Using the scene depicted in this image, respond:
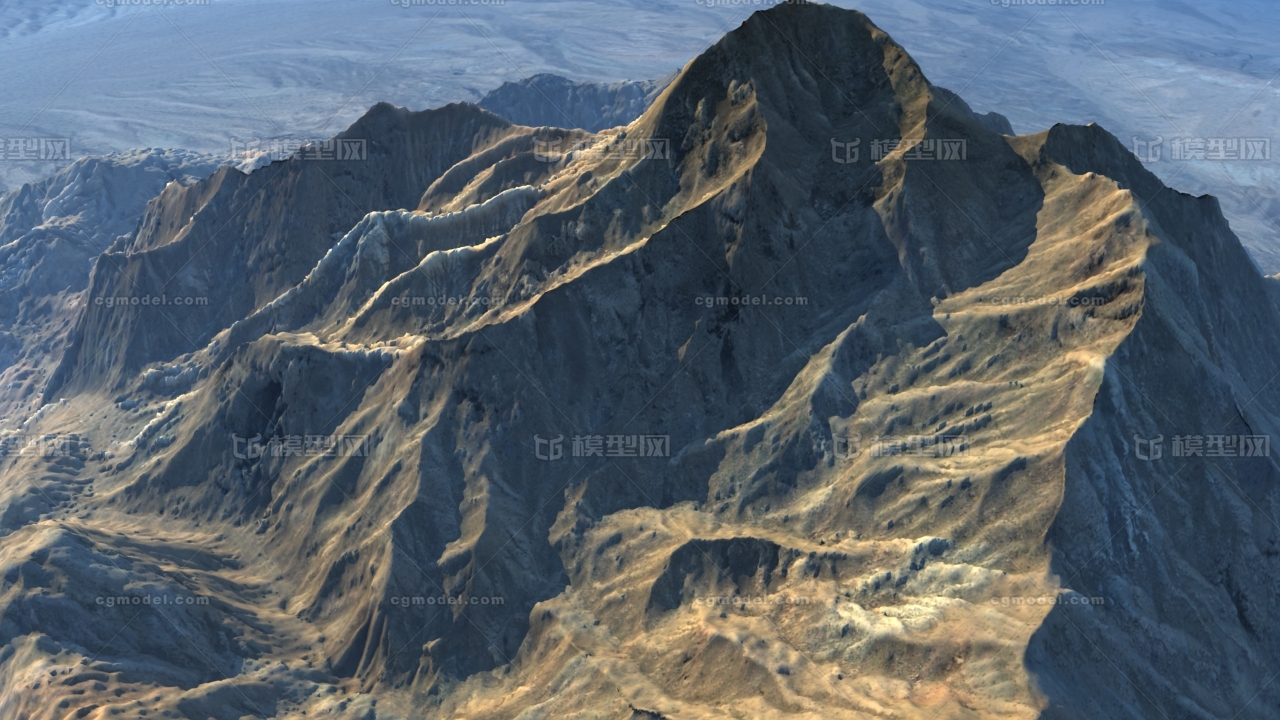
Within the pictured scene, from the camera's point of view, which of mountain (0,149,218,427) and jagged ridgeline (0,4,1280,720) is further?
mountain (0,149,218,427)

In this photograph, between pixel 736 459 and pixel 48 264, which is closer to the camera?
pixel 736 459

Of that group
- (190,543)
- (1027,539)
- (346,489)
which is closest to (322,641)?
(346,489)

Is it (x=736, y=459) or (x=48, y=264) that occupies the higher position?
(x=736, y=459)

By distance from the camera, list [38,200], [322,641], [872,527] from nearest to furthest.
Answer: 1. [872,527]
2. [322,641]
3. [38,200]

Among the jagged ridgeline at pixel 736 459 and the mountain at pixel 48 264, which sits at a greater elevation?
the jagged ridgeline at pixel 736 459

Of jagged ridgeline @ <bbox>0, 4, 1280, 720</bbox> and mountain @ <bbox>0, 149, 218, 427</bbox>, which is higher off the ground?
jagged ridgeline @ <bbox>0, 4, 1280, 720</bbox>

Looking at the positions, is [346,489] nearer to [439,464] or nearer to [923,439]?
[439,464]

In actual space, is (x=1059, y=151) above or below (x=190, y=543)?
above

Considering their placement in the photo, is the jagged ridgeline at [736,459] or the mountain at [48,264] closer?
the jagged ridgeline at [736,459]
